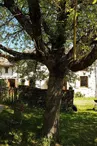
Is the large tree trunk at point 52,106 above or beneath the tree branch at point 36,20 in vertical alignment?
beneath

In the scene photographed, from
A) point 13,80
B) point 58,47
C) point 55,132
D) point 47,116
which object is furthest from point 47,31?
point 13,80

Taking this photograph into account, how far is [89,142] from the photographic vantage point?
10.9 metres

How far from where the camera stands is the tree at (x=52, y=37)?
858 centimetres

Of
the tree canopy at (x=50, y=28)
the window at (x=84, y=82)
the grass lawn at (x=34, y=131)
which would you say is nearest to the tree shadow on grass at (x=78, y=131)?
the grass lawn at (x=34, y=131)

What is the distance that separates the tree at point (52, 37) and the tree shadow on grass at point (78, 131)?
2.78ft

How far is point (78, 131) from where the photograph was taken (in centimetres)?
1212

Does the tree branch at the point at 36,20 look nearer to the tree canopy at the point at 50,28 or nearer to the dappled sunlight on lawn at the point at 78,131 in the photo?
the tree canopy at the point at 50,28

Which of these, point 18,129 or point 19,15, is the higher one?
point 19,15

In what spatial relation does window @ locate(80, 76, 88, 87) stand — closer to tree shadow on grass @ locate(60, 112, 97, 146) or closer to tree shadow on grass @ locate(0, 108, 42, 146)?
tree shadow on grass @ locate(60, 112, 97, 146)

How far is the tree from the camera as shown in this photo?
8.58m

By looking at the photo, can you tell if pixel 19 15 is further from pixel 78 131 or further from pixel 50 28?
pixel 78 131

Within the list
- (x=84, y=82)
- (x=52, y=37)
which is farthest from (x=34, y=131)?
(x=84, y=82)

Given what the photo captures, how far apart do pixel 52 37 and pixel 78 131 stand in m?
4.47

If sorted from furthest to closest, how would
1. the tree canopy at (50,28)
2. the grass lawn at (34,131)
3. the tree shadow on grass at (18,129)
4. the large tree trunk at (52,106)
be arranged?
the grass lawn at (34,131)
the tree shadow on grass at (18,129)
the large tree trunk at (52,106)
the tree canopy at (50,28)
